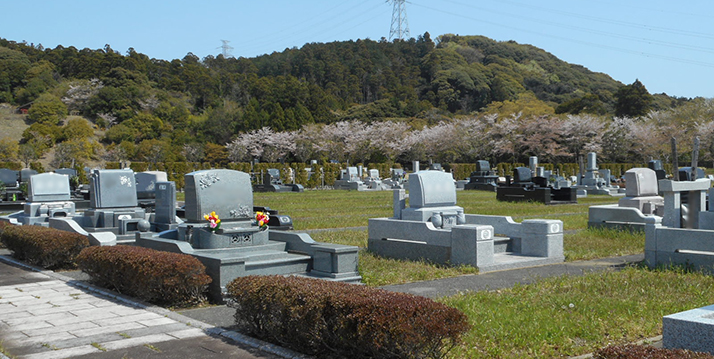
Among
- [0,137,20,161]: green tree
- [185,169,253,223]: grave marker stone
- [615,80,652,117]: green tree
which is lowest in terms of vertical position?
[185,169,253,223]: grave marker stone

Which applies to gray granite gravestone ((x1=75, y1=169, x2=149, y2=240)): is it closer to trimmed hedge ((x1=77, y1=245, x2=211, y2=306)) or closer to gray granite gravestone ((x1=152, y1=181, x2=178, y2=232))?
gray granite gravestone ((x1=152, y1=181, x2=178, y2=232))

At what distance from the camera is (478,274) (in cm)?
1027

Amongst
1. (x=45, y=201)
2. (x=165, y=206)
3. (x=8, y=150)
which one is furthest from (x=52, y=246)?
(x=8, y=150)

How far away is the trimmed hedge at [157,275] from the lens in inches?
306

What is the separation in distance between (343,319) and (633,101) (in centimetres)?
7574

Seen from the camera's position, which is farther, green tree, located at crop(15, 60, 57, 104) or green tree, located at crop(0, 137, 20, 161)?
green tree, located at crop(15, 60, 57, 104)

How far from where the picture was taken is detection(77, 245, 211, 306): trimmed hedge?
7762mm

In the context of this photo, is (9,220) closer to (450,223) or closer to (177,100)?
(450,223)

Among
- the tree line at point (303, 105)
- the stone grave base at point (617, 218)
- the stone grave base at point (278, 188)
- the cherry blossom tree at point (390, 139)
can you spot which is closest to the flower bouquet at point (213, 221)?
the stone grave base at point (617, 218)

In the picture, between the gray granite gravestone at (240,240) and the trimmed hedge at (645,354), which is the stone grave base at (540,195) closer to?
the gray granite gravestone at (240,240)

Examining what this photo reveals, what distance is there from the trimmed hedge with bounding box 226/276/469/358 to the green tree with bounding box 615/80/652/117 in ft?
242

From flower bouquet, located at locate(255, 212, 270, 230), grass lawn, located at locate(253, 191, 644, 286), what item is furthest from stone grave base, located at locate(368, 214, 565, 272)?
flower bouquet, located at locate(255, 212, 270, 230)

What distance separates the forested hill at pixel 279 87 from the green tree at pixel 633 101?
314cm

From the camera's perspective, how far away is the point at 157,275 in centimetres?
779
